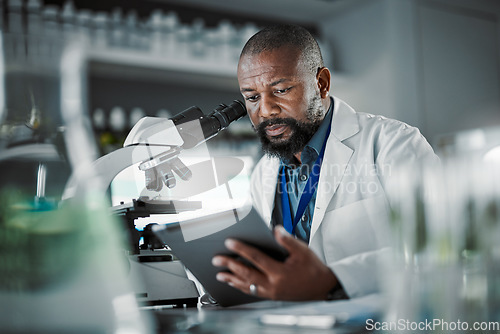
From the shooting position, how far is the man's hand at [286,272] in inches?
31.8

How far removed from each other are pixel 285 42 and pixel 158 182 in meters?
0.74

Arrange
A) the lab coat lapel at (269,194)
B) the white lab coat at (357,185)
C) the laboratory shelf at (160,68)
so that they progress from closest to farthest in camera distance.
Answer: the white lab coat at (357,185)
the lab coat lapel at (269,194)
the laboratory shelf at (160,68)

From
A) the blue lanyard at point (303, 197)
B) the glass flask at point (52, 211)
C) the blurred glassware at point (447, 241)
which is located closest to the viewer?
the glass flask at point (52, 211)

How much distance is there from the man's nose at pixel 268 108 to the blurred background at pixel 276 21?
1.10 metres

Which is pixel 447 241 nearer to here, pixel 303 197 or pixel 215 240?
pixel 215 240

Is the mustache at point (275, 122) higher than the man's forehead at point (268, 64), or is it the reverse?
the man's forehead at point (268, 64)

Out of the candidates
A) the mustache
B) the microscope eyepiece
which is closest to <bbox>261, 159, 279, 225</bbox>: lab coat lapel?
the mustache

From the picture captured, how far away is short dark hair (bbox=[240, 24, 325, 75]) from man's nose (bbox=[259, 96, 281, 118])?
0.15 metres

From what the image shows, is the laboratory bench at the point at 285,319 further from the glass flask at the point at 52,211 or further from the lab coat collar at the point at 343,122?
the lab coat collar at the point at 343,122

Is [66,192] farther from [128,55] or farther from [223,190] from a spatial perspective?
[128,55]

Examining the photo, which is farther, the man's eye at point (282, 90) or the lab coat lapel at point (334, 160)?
the man's eye at point (282, 90)

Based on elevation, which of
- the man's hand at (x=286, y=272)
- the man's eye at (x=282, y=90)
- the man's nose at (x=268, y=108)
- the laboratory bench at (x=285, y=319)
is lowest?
the laboratory bench at (x=285, y=319)

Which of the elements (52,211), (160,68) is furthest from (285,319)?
(160,68)

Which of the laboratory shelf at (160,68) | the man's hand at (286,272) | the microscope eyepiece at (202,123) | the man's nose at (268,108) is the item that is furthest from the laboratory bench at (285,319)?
the laboratory shelf at (160,68)
